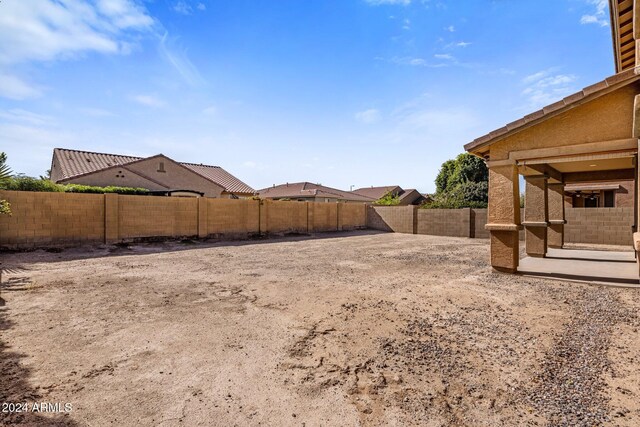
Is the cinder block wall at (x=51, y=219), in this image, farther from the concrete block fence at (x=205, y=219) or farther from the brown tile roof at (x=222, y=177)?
the brown tile roof at (x=222, y=177)

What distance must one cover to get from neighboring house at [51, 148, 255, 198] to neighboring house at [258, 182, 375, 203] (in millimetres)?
9500

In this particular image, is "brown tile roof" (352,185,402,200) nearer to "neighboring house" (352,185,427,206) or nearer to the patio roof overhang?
"neighboring house" (352,185,427,206)

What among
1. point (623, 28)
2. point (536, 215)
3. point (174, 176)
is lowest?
point (536, 215)

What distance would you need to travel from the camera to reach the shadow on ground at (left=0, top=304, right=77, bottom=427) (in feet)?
7.76

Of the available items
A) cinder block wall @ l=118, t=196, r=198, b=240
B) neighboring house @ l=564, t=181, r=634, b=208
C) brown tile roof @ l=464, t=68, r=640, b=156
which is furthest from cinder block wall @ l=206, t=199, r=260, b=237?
neighboring house @ l=564, t=181, r=634, b=208

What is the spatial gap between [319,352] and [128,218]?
39.4 ft

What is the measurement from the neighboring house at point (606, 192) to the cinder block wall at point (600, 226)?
501cm

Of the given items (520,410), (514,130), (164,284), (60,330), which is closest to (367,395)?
(520,410)

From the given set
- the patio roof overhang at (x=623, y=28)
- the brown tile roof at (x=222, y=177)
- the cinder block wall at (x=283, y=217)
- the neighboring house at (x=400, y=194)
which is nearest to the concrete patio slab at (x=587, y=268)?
the patio roof overhang at (x=623, y=28)

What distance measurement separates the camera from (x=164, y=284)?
6.71 meters

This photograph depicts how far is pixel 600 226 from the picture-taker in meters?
14.2

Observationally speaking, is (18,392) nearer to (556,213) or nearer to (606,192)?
(556,213)

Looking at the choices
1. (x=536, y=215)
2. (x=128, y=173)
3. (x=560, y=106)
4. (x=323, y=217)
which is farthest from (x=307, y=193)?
(x=560, y=106)

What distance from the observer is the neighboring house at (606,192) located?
1898cm
